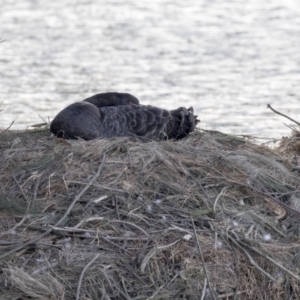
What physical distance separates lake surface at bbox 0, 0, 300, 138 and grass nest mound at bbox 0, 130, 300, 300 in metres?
2.88

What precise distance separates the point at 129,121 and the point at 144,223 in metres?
2.23

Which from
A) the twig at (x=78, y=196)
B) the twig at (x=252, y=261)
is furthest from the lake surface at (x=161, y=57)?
the twig at (x=252, y=261)

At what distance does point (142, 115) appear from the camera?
24.7 ft

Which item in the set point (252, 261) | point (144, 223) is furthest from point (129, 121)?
point (252, 261)

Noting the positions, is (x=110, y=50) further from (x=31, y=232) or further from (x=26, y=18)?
(x=31, y=232)

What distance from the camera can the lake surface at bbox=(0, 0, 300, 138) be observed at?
34.3 feet

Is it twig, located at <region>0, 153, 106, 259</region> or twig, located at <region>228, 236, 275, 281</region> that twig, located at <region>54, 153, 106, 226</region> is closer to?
twig, located at <region>0, 153, 106, 259</region>

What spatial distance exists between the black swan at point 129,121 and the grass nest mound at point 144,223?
0.75 meters

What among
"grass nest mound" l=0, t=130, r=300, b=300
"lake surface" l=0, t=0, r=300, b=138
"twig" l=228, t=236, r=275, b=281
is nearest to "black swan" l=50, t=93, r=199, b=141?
"grass nest mound" l=0, t=130, r=300, b=300

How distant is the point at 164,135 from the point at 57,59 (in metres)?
5.40

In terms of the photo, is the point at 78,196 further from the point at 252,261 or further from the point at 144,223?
the point at 252,261

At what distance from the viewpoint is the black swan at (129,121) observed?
7.10 meters

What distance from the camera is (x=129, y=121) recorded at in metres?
7.51

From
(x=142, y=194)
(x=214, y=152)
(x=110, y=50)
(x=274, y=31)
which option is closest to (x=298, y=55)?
(x=274, y=31)
